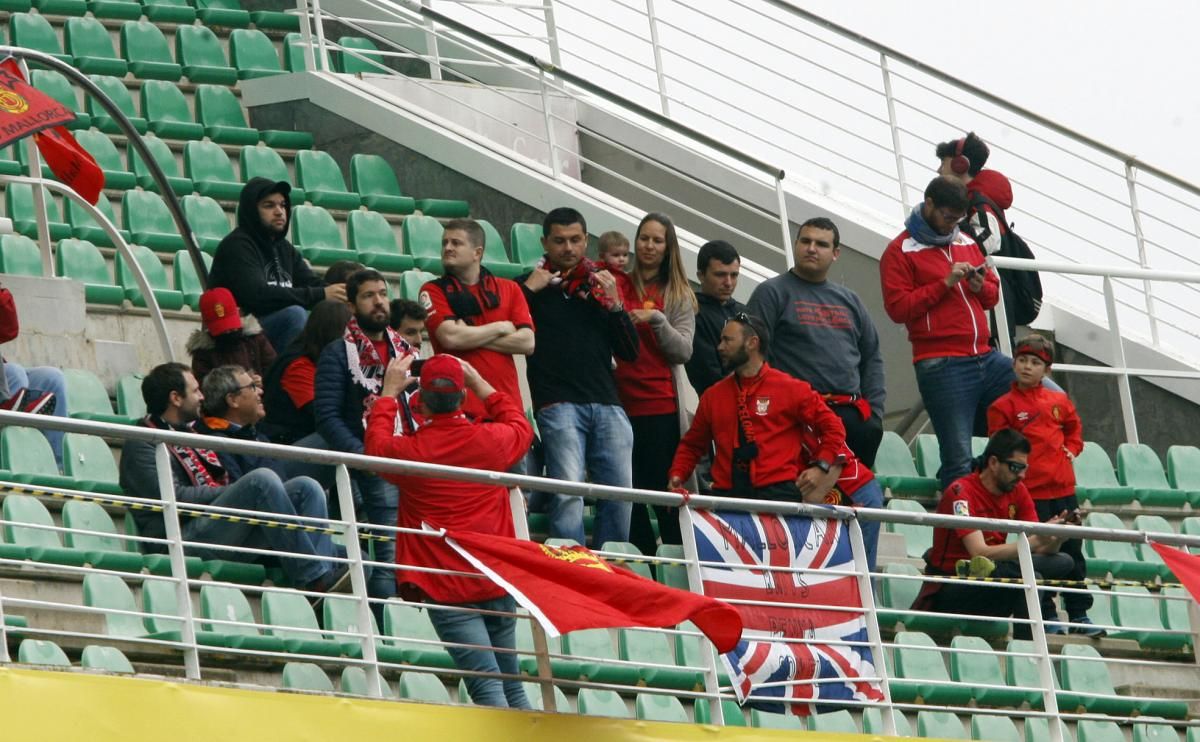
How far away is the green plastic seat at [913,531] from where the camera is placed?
35.8ft

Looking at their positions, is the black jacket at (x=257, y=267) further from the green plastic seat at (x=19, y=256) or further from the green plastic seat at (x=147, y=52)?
the green plastic seat at (x=147, y=52)

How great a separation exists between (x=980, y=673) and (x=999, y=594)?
350mm

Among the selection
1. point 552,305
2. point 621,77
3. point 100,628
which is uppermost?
point 621,77

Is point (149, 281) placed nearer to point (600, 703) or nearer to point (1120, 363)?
point (600, 703)

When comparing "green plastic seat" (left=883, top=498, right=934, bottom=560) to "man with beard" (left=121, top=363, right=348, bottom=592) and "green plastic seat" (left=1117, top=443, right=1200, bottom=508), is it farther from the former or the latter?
"man with beard" (left=121, top=363, right=348, bottom=592)

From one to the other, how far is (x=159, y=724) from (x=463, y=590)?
1.27m

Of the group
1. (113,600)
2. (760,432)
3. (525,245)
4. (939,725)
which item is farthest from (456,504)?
A: (525,245)

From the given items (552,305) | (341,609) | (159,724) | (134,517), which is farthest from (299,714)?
(552,305)

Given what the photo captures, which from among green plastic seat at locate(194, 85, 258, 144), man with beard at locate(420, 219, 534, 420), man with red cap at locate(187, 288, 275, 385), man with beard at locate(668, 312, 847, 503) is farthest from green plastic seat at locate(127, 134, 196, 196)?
man with beard at locate(668, 312, 847, 503)

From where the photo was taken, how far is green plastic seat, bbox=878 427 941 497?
1124 cm

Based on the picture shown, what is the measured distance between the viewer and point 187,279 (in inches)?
455

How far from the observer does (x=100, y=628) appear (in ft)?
26.5

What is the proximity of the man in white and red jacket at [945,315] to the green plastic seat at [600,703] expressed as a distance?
274 centimetres

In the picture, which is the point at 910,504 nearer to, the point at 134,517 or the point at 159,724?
the point at 134,517
